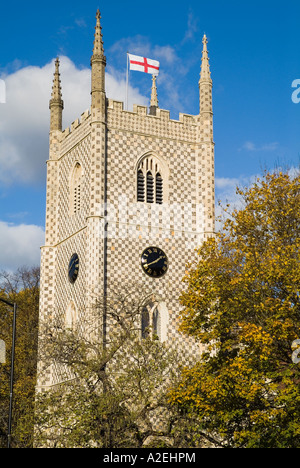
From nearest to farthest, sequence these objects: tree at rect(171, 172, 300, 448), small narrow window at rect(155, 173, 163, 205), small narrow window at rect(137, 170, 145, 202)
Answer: tree at rect(171, 172, 300, 448)
small narrow window at rect(137, 170, 145, 202)
small narrow window at rect(155, 173, 163, 205)

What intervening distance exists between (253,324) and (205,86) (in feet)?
71.5

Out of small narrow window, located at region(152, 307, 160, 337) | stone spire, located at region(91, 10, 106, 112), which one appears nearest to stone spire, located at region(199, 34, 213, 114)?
stone spire, located at region(91, 10, 106, 112)

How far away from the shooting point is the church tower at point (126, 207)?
145 feet

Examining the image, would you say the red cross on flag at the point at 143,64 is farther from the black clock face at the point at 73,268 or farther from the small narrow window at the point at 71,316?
the small narrow window at the point at 71,316

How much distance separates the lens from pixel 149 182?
46.5 metres

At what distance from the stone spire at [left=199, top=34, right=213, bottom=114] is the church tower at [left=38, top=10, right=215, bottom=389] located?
6 centimetres

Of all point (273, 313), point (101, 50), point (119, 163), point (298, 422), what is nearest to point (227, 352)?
point (273, 313)

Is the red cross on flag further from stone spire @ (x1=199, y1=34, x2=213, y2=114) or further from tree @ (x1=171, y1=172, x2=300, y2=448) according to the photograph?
tree @ (x1=171, y1=172, x2=300, y2=448)

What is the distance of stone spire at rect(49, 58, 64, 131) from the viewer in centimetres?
5141

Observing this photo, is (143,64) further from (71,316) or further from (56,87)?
(71,316)

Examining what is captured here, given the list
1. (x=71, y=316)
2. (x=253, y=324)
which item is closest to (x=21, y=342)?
(x=71, y=316)

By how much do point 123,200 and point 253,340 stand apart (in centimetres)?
1662

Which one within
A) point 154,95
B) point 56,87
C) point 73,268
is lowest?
point 73,268

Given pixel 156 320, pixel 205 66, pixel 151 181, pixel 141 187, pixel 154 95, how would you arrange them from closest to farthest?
1. pixel 156 320
2. pixel 141 187
3. pixel 151 181
4. pixel 205 66
5. pixel 154 95
